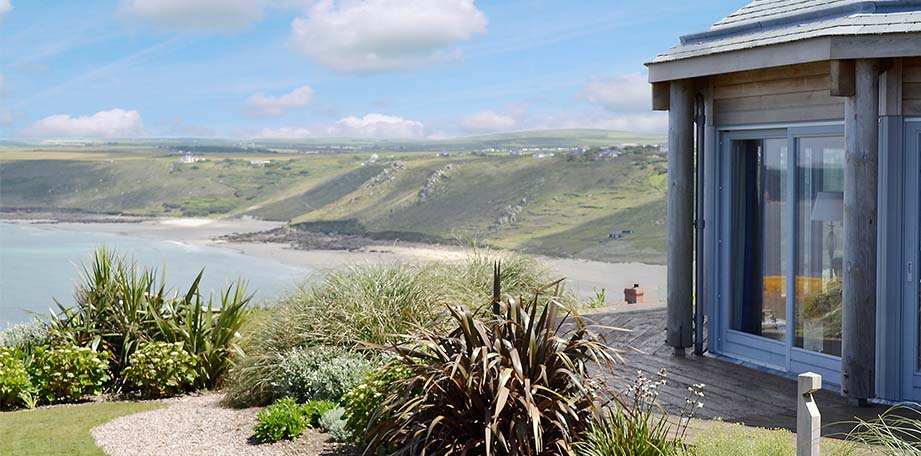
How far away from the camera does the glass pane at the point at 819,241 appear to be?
6.88m

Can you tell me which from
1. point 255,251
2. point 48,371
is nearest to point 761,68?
point 48,371

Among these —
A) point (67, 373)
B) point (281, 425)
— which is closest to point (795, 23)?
point (281, 425)

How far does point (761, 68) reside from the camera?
23.5 feet

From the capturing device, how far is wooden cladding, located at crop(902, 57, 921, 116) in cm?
634

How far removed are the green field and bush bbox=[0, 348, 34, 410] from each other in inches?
1248

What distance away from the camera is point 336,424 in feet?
20.4

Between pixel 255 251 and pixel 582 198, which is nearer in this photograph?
pixel 255 251

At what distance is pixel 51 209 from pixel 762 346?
51.4 metres

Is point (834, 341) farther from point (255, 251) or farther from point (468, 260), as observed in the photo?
point (255, 251)

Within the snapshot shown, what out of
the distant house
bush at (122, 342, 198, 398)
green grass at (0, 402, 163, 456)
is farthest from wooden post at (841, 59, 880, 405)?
the distant house

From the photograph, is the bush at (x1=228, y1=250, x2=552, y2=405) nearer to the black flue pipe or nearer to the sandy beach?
the black flue pipe

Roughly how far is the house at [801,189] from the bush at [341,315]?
215cm

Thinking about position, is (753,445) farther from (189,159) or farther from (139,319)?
(189,159)

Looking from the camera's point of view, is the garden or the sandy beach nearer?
the garden
